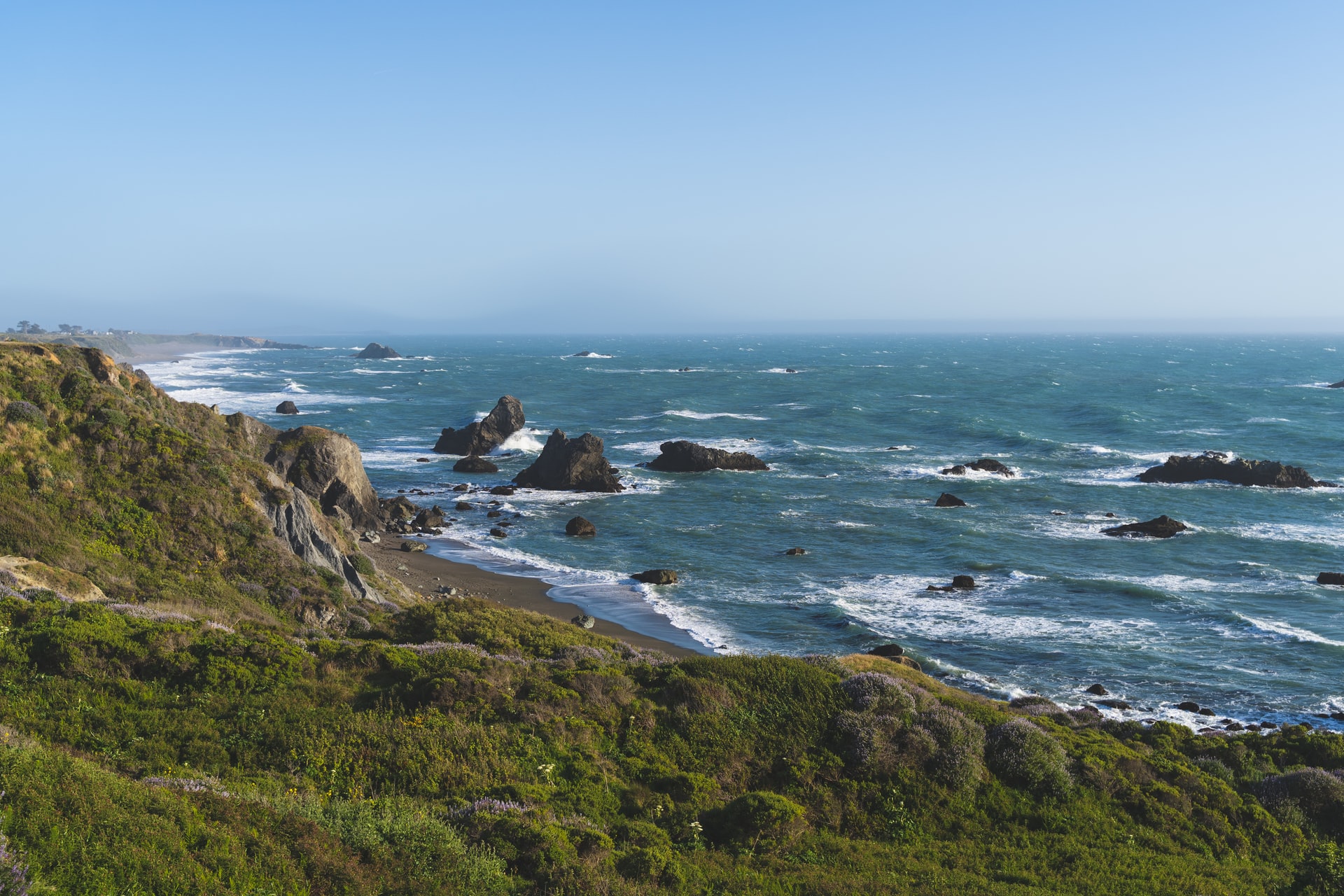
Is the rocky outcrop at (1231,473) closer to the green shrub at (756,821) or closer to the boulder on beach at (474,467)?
the boulder on beach at (474,467)

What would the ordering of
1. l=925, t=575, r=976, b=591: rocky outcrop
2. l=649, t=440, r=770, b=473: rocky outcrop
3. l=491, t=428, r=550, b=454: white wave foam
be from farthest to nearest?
l=491, t=428, r=550, b=454: white wave foam
l=649, t=440, r=770, b=473: rocky outcrop
l=925, t=575, r=976, b=591: rocky outcrop

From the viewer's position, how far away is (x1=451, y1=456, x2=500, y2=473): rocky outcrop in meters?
65.2

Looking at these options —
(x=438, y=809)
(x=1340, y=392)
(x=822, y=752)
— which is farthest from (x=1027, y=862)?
(x=1340, y=392)

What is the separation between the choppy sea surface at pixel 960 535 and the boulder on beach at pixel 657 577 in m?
0.63

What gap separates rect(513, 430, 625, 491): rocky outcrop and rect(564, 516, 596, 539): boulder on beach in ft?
35.6

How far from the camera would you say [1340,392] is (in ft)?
368

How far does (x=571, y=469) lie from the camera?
5906 centimetres

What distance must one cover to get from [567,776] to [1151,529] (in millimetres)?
44433

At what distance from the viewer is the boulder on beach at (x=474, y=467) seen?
65250mm

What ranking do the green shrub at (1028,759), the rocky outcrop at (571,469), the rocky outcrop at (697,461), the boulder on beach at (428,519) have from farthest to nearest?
the rocky outcrop at (697,461) → the rocky outcrop at (571,469) → the boulder on beach at (428,519) → the green shrub at (1028,759)

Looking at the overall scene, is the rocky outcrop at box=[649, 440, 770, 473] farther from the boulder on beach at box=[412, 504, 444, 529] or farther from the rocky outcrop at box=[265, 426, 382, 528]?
the rocky outcrop at box=[265, 426, 382, 528]

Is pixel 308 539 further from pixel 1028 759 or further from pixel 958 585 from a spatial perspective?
pixel 958 585

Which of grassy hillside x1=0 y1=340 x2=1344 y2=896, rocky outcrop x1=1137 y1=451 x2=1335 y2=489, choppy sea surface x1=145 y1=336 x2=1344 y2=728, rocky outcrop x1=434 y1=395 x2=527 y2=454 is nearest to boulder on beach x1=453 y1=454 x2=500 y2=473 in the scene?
choppy sea surface x1=145 y1=336 x2=1344 y2=728

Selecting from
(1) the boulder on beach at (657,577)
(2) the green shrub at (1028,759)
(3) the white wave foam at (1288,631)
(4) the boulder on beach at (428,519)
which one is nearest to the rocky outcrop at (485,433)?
(4) the boulder on beach at (428,519)
